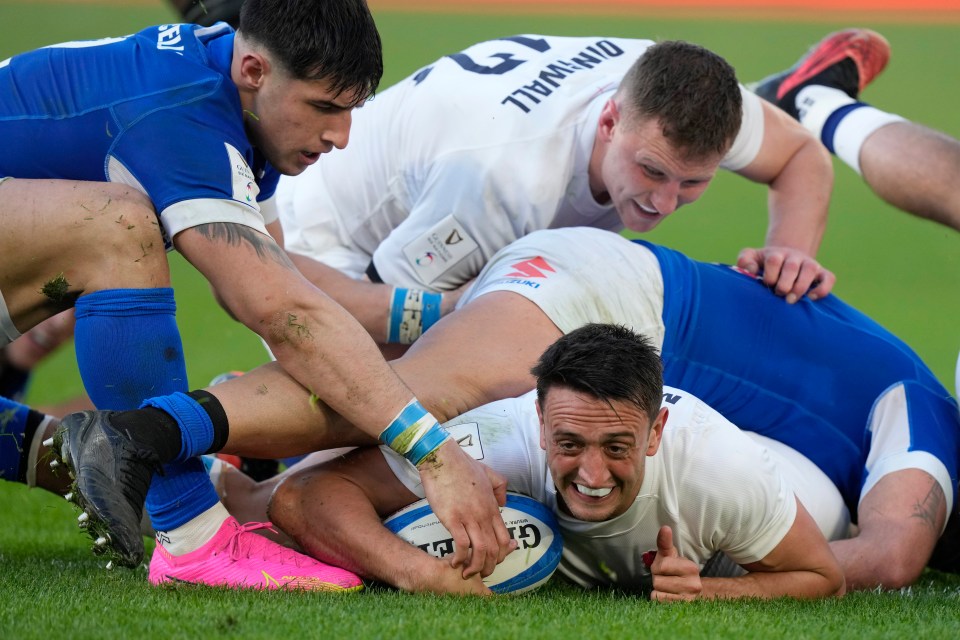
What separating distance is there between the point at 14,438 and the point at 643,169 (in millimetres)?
2380

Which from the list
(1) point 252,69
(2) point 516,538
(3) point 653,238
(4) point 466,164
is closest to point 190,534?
(2) point 516,538

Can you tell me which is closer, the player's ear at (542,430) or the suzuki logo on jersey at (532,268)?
the player's ear at (542,430)

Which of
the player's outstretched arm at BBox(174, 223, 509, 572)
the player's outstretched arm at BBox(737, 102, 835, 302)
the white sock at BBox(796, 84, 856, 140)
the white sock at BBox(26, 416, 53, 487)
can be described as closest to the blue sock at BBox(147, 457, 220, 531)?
the player's outstretched arm at BBox(174, 223, 509, 572)

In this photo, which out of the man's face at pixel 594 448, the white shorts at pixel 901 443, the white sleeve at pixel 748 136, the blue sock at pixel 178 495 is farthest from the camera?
the white sleeve at pixel 748 136

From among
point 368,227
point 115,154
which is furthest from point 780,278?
point 115,154

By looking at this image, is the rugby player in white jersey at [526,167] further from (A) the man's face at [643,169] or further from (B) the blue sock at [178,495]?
(B) the blue sock at [178,495]

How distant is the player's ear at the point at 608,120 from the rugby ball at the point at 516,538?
68.3 inches

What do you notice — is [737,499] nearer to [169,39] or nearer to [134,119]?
[134,119]

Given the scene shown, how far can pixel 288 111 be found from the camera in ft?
12.0

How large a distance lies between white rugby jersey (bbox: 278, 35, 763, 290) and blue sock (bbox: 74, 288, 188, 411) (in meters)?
1.52

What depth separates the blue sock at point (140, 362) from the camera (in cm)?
337

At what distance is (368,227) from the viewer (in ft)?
17.4

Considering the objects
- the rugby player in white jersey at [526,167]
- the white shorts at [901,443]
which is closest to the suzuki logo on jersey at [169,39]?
the rugby player in white jersey at [526,167]

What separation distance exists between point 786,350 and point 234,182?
2031 millimetres
